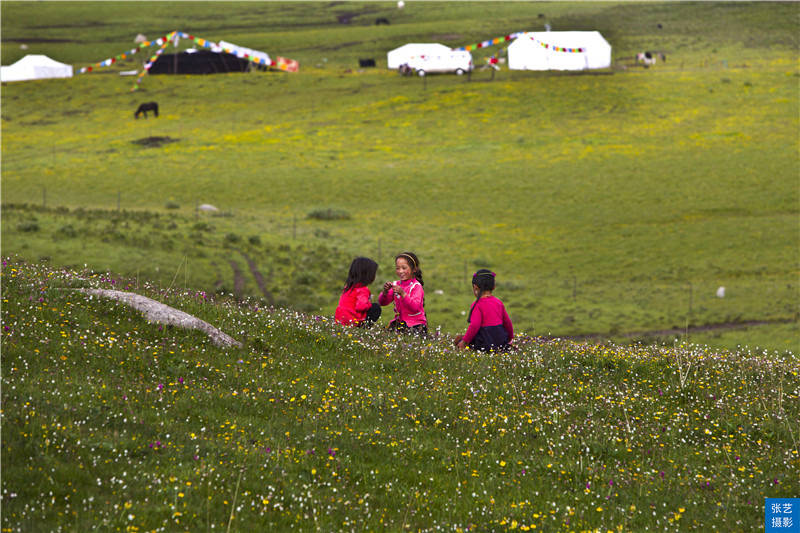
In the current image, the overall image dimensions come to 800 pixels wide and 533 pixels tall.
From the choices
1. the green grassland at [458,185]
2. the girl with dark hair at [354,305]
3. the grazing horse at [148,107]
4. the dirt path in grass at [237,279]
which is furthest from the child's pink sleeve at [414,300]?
the grazing horse at [148,107]

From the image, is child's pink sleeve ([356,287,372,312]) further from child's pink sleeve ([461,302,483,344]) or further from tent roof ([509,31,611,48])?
tent roof ([509,31,611,48])

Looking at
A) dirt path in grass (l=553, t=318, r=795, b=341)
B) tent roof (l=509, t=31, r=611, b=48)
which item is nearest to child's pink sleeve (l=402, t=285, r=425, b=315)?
dirt path in grass (l=553, t=318, r=795, b=341)

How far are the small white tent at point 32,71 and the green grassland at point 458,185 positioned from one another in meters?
4.00

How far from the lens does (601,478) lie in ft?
25.2

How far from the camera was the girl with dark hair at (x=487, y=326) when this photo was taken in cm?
1173

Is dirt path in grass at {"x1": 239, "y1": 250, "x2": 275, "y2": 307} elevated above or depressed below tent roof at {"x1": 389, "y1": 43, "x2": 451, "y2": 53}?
below

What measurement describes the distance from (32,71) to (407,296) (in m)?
119

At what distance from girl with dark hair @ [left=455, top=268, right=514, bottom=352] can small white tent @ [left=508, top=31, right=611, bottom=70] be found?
3681 inches

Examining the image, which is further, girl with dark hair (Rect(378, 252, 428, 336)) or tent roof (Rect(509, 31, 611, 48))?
tent roof (Rect(509, 31, 611, 48))

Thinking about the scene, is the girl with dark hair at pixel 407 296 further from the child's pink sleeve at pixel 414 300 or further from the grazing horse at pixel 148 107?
the grazing horse at pixel 148 107

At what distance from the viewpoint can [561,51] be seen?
326 ft

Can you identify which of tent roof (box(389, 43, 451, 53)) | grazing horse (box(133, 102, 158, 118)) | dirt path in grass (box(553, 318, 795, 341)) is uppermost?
tent roof (box(389, 43, 451, 53))

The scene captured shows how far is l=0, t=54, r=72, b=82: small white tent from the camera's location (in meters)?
113

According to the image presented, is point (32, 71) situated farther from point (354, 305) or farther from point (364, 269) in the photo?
point (364, 269)
